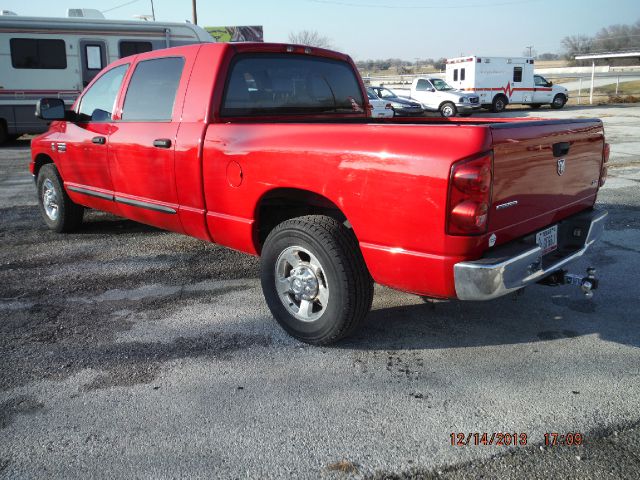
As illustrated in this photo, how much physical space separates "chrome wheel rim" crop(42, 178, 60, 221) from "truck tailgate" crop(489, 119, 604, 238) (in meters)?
4.92

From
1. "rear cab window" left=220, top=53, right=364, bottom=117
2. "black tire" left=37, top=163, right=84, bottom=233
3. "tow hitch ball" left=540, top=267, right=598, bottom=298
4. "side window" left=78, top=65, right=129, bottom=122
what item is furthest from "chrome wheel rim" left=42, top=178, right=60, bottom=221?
"tow hitch ball" left=540, top=267, right=598, bottom=298

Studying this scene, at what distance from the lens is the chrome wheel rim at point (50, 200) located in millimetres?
6141

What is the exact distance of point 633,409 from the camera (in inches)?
110

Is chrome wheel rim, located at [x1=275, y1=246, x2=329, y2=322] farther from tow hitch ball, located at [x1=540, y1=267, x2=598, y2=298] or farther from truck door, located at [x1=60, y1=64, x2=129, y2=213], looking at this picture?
truck door, located at [x1=60, y1=64, x2=129, y2=213]

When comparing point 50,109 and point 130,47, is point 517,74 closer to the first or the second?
point 130,47

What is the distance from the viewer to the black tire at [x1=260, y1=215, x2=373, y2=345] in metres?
3.21

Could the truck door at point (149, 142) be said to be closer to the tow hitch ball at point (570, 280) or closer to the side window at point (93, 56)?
the tow hitch ball at point (570, 280)

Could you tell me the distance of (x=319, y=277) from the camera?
341 cm

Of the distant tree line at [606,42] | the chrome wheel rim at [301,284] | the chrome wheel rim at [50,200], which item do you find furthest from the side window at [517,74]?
the distant tree line at [606,42]

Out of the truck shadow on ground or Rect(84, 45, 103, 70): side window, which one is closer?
the truck shadow on ground

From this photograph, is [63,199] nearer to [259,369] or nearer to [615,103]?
[259,369]

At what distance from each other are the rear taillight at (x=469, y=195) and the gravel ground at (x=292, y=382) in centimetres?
92
